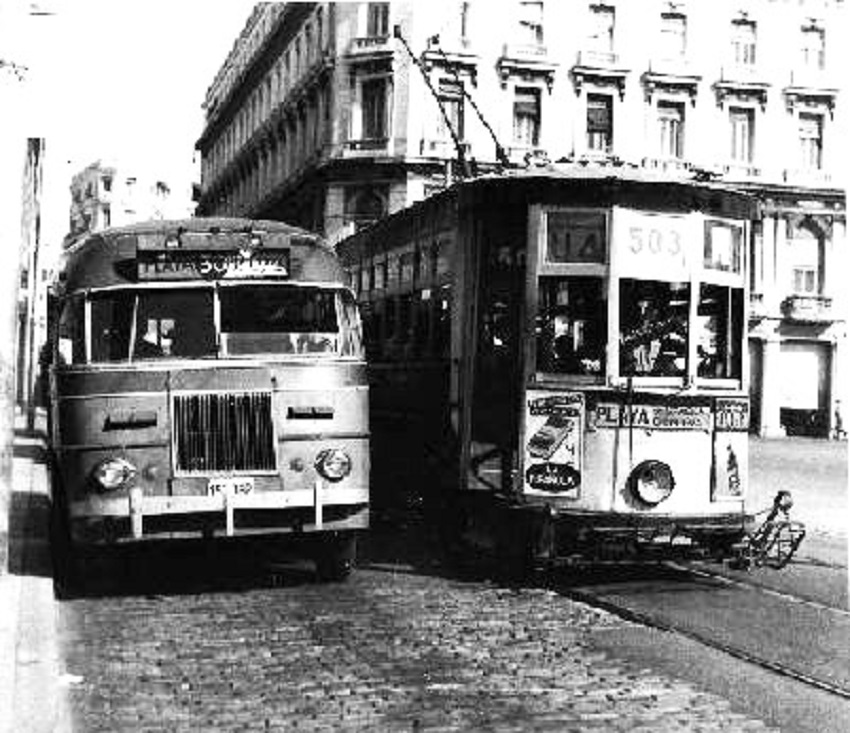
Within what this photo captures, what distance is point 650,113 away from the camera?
43500mm

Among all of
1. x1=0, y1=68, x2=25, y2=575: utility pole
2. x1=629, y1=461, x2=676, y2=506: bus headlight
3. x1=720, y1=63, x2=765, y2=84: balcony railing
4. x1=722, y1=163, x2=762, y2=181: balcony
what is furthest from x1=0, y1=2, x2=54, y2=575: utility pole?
x1=720, y1=63, x2=765, y2=84: balcony railing

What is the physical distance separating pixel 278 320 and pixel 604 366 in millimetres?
2617

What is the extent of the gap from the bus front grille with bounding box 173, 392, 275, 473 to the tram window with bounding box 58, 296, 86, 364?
871 mm

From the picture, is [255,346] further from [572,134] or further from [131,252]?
[572,134]

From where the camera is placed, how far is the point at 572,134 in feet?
141

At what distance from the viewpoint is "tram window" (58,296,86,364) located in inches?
357

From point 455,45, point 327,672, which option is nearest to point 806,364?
point 455,45

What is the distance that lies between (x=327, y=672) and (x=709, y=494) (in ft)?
13.3

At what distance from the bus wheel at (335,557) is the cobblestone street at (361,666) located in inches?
11.5

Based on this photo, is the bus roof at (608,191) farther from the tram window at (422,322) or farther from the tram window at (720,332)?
the tram window at (422,322)

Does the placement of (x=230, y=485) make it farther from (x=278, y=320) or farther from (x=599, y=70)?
(x=599, y=70)

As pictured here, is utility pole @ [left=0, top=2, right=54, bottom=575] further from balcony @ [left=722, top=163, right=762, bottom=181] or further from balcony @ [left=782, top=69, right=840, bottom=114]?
balcony @ [left=782, top=69, right=840, bottom=114]

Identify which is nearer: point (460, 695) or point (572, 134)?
point (460, 695)

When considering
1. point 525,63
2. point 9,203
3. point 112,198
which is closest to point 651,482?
point 9,203
